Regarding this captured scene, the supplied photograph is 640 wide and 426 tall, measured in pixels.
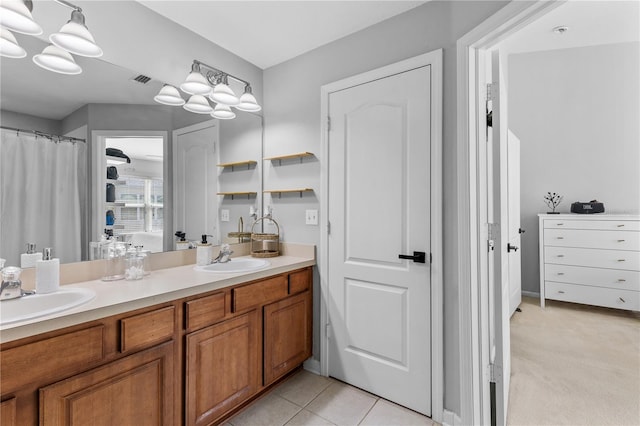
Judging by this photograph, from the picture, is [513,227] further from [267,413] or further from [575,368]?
[267,413]

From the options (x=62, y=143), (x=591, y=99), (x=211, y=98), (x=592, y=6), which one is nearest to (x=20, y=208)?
(x=62, y=143)

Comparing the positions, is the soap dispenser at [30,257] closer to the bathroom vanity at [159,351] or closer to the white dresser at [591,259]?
the bathroom vanity at [159,351]

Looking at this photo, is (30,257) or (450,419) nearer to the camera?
(30,257)

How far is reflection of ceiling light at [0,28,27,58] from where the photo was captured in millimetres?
1301

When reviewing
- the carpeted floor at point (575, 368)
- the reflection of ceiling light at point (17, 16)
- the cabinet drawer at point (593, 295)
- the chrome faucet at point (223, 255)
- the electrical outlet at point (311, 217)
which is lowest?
the carpeted floor at point (575, 368)

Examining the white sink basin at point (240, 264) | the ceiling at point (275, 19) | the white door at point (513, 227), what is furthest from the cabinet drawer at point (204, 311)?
the white door at point (513, 227)

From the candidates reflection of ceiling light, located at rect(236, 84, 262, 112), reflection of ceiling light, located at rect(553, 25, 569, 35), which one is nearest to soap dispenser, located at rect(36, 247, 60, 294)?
reflection of ceiling light, located at rect(236, 84, 262, 112)

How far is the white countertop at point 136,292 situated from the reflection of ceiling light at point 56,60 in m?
1.09

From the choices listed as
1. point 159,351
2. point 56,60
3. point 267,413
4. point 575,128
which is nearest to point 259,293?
point 159,351

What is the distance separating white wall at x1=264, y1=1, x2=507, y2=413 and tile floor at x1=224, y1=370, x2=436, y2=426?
1.05ft

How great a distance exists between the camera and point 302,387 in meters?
2.06

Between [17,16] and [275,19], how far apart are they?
4.20 feet

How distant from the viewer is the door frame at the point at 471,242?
1.56 metres

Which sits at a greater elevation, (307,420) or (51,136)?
(51,136)
